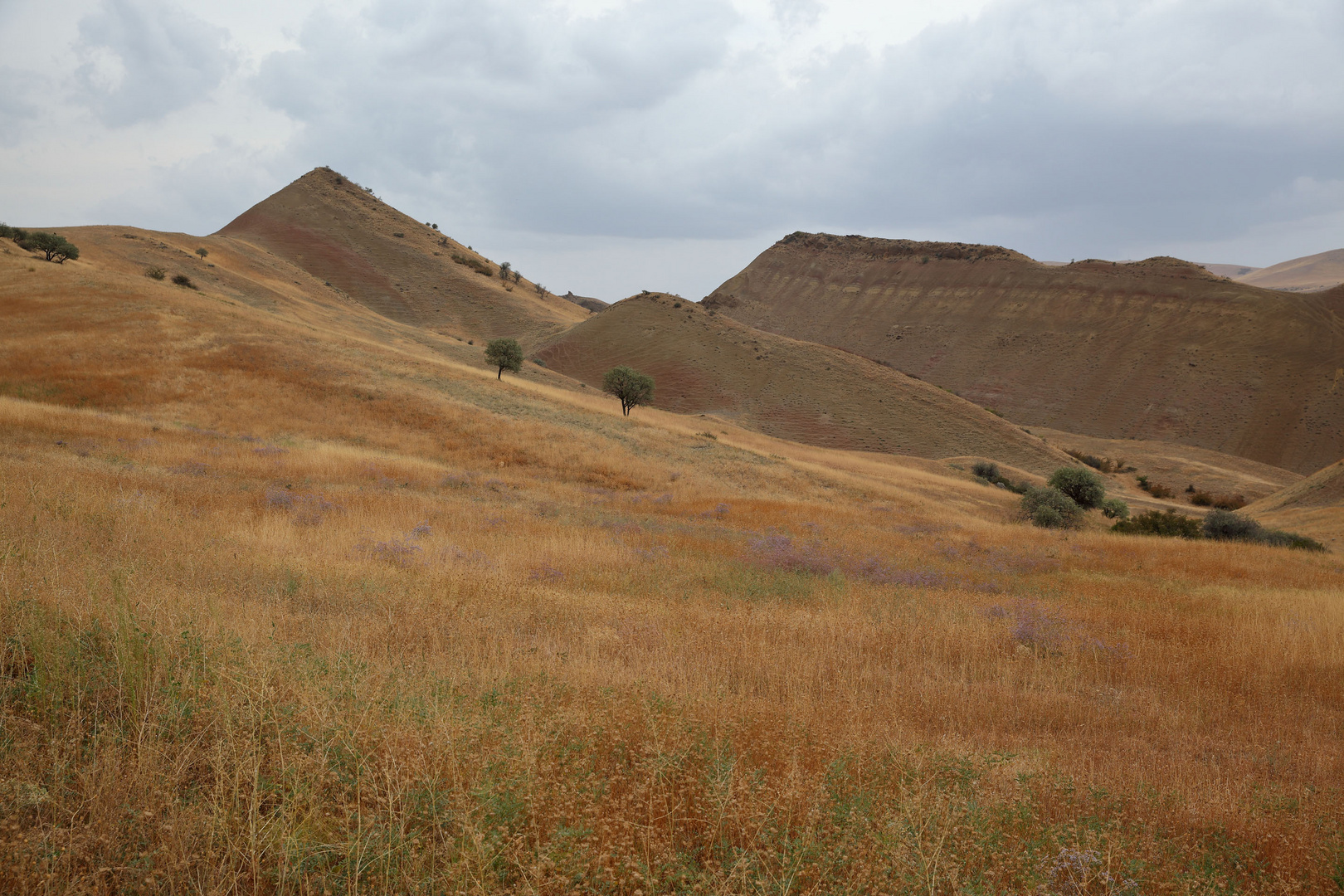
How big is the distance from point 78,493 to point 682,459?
20.9m

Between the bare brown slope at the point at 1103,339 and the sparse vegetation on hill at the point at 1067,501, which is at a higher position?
the bare brown slope at the point at 1103,339

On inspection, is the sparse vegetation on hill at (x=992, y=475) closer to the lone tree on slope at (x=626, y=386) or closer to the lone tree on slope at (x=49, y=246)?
the lone tree on slope at (x=626, y=386)

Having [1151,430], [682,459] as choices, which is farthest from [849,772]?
[1151,430]

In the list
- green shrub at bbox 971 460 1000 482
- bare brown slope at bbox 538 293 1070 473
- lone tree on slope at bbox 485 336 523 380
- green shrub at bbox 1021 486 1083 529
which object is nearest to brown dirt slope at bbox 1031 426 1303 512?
bare brown slope at bbox 538 293 1070 473

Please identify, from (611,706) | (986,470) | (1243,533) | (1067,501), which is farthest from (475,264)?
(611,706)

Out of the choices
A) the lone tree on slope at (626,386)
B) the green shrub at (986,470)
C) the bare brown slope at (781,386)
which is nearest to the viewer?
the lone tree on slope at (626,386)

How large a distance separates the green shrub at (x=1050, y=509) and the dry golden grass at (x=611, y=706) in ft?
39.6

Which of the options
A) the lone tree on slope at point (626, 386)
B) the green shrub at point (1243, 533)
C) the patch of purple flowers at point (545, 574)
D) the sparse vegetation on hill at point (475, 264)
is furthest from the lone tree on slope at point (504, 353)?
the sparse vegetation on hill at point (475, 264)

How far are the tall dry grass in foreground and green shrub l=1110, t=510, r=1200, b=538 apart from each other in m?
13.4

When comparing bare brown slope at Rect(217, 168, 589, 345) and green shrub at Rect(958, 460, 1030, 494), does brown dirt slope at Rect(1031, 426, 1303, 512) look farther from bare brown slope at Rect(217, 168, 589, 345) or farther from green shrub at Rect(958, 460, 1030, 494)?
bare brown slope at Rect(217, 168, 589, 345)

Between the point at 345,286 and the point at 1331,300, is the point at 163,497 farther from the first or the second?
the point at 1331,300

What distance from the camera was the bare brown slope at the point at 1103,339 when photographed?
7700 cm

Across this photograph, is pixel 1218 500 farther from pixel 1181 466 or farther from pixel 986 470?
pixel 986 470

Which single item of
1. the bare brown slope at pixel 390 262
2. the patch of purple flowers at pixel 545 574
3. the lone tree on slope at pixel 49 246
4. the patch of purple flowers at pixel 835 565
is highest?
the bare brown slope at pixel 390 262
